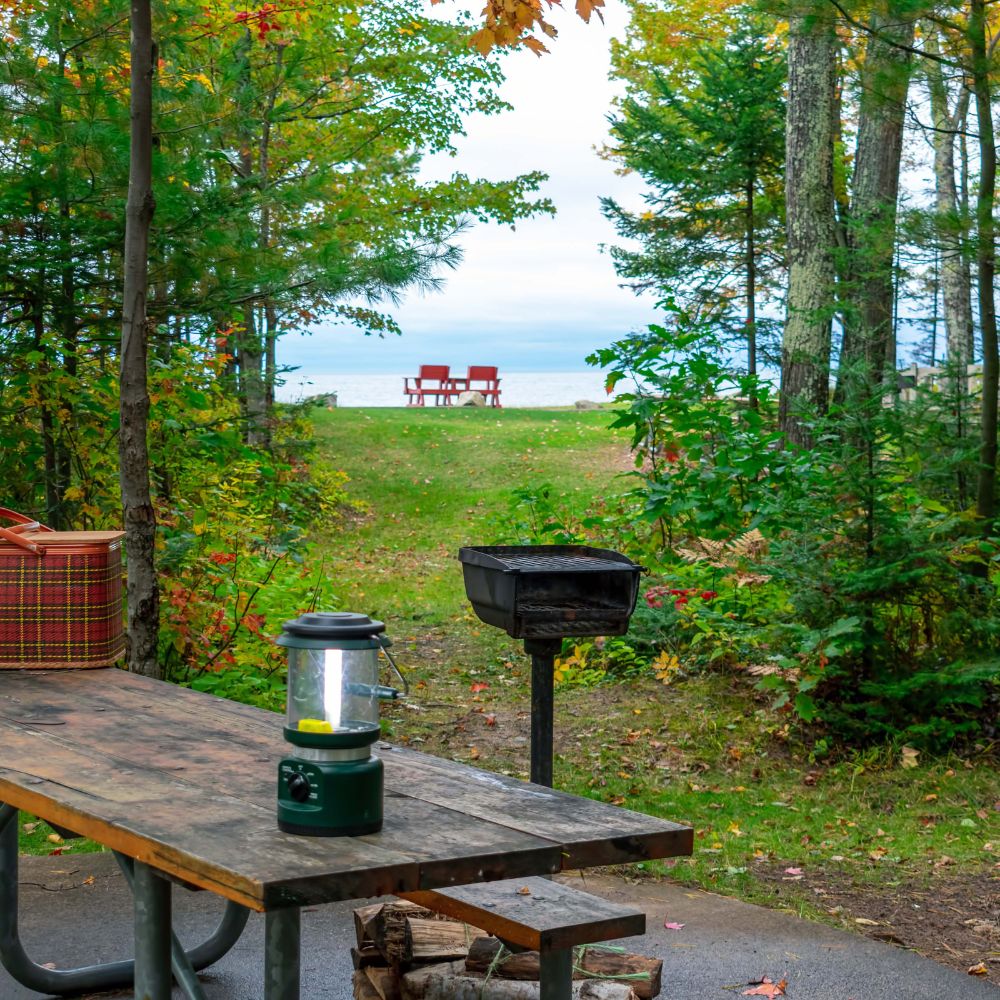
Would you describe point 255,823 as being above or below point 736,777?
above

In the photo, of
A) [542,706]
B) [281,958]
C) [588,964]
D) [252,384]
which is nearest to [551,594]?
[542,706]

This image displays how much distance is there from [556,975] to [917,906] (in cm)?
264

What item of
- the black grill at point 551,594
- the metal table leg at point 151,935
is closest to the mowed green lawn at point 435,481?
the black grill at point 551,594

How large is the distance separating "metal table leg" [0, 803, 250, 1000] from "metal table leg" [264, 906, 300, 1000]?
4.68ft

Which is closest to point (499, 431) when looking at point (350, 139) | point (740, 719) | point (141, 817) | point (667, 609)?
point (350, 139)

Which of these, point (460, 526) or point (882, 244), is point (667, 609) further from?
point (460, 526)

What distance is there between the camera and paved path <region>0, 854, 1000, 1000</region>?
3.92 meters

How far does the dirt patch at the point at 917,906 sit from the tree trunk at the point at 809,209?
18.4 ft

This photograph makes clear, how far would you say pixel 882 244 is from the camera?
762 centimetres

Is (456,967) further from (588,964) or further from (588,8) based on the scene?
(588,8)

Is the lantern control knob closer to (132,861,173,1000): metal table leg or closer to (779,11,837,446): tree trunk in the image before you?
(132,861,173,1000): metal table leg

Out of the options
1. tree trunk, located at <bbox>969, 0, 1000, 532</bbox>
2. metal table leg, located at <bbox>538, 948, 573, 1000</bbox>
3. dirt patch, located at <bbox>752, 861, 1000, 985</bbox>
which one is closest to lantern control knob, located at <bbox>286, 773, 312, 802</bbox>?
metal table leg, located at <bbox>538, 948, 573, 1000</bbox>

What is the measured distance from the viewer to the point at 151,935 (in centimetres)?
254

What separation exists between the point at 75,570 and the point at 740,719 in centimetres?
464
